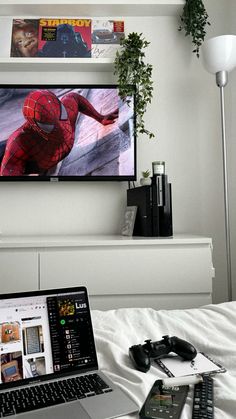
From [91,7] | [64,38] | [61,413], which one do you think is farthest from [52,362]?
[91,7]

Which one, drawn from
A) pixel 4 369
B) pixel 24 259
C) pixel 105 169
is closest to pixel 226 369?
pixel 4 369

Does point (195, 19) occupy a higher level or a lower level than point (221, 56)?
higher

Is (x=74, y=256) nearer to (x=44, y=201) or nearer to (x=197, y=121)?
(x=44, y=201)

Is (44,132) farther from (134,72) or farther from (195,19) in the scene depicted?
(195,19)

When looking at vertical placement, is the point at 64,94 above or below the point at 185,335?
above

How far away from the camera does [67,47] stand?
2602mm

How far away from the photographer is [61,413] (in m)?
0.70

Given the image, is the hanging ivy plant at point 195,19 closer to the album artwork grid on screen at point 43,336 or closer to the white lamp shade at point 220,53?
the white lamp shade at point 220,53

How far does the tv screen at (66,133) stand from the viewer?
251 cm

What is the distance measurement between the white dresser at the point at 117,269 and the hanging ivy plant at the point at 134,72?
884 millimetres

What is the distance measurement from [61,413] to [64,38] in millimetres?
2520

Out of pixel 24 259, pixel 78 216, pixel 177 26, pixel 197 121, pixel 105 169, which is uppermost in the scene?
pixel 177 26

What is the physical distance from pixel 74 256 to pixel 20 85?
130cm

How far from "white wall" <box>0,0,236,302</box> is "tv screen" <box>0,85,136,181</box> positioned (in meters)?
0.13
